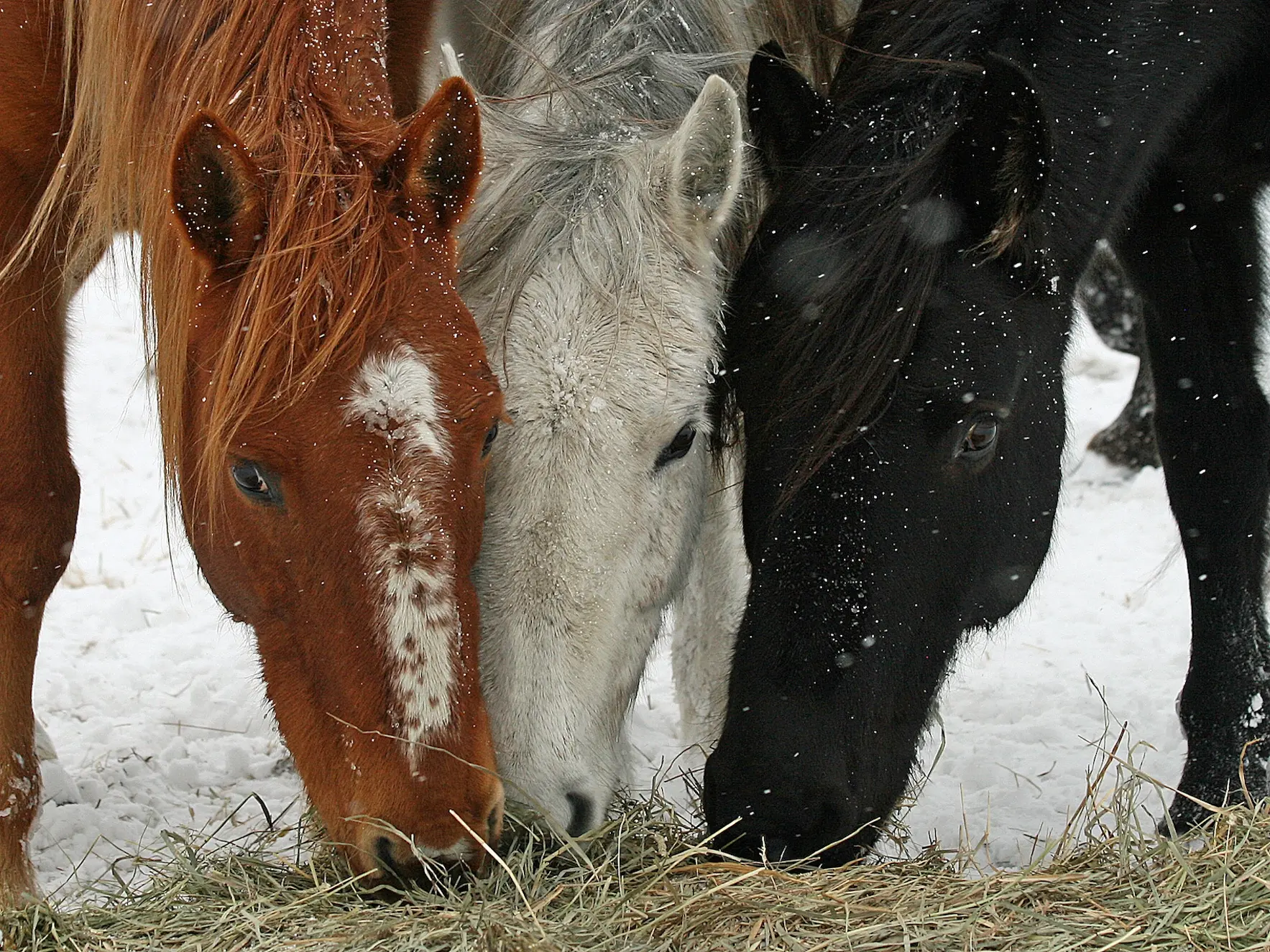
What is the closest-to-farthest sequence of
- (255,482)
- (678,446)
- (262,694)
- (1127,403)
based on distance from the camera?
(255,482)
(678,446)
(262,694)
(1127,403)

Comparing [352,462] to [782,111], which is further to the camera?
[782,111]

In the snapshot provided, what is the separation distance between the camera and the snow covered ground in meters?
3.64

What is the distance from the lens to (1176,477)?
3.77m

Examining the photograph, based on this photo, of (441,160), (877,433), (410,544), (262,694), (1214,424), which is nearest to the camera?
(410,544)

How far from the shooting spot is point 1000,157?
104 inches

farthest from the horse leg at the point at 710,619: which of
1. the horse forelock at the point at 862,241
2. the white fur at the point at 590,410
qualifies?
the horse forelock at the point at 862,241

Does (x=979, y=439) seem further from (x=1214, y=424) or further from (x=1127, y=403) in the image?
(x=1127, y=403)

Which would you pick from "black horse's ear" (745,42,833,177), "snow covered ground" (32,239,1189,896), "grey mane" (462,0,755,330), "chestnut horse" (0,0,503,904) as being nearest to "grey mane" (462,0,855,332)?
"grey mane" (462,0,755,330)

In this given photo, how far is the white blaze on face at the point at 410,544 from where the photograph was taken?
2.22 meters

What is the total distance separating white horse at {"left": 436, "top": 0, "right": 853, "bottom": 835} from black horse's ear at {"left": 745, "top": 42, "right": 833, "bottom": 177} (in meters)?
0.12

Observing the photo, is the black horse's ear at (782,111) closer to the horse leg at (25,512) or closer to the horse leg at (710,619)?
the horse leg at (710,619)

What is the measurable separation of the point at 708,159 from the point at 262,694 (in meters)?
2.65

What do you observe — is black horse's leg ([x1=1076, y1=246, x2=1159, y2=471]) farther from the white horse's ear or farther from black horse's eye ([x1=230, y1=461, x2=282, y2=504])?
black horse's eye ([x1=230, y1=461, x2=282, y2=504])

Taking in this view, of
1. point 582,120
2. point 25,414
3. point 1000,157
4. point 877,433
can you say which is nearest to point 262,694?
point 25,414
